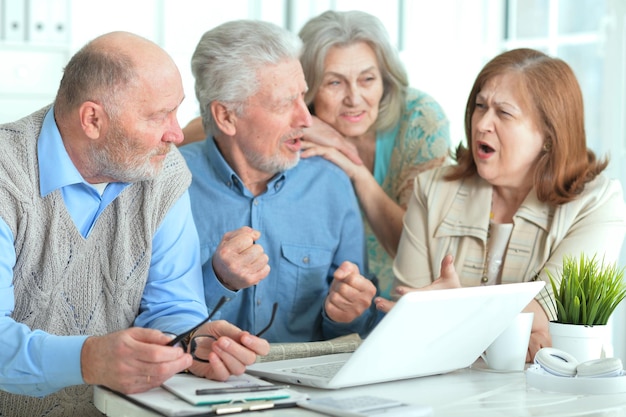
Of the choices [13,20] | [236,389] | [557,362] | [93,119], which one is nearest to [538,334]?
[557,362]

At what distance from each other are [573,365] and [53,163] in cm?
99

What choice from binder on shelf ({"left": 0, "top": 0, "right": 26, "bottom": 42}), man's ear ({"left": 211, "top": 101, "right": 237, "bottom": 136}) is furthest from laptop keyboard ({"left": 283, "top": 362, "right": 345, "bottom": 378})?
binder on shelf ({"left": 0, "top": 0, "right": 26, "bottom": 42})

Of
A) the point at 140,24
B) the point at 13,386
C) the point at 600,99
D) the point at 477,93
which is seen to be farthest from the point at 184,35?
the point at 13,386

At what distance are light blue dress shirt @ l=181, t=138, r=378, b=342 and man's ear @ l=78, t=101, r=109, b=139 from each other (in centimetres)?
61

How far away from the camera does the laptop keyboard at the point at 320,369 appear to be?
1499 millimetres

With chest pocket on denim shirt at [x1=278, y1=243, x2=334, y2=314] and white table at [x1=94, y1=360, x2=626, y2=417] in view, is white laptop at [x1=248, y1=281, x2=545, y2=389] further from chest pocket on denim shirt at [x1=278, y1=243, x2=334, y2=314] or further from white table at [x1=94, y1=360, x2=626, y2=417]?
chest pocket on denim shirt at [x1=278, y1=243, x2=334, y2=314]

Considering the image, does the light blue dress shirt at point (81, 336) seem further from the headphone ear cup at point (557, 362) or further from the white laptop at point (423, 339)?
the headphone ear cup at point (557, 362)

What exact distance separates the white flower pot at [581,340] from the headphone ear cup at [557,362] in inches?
3.0

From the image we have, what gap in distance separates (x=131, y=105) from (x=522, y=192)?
994 mm

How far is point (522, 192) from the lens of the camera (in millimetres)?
2182

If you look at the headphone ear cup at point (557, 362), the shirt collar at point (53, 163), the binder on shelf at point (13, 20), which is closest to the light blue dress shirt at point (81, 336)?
the shirt collar at point (53, 163)

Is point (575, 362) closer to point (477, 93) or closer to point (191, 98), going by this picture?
point (477, 93)

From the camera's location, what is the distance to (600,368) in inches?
57.6

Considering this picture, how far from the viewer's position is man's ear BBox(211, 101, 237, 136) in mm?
2307
